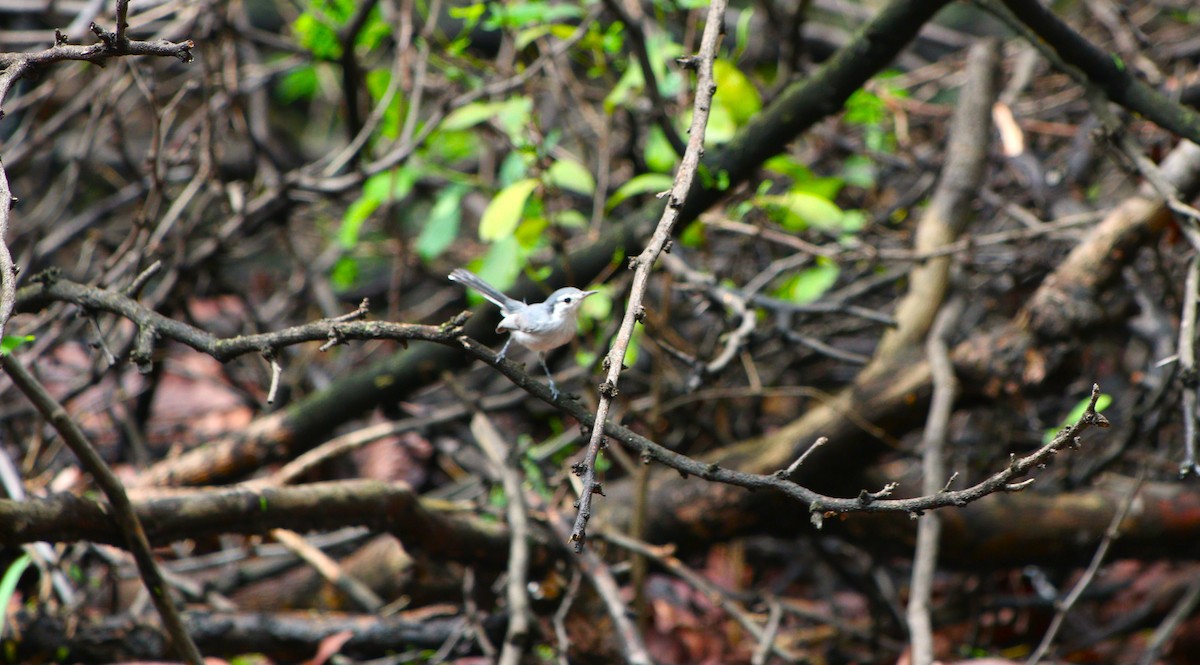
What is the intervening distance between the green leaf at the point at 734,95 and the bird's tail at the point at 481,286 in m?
1.44

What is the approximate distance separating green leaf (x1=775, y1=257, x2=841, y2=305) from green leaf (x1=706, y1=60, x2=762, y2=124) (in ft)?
2.08

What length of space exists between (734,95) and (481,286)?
170cm

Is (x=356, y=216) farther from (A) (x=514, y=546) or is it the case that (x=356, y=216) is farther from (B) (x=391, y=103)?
(A) (x=514, y=546)

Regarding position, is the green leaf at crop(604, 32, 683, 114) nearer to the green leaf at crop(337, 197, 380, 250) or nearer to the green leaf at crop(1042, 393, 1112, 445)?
the green leaf at crop(337, 197, 380, 250)

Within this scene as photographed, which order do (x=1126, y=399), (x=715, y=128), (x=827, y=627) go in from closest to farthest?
(x=715, y=128), (x=827, y=627), (x=1126, y=399)

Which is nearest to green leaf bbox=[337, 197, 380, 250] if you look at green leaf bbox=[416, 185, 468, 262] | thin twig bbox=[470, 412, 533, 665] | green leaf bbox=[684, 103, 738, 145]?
green leaf bbox=[416, 185, 468, 262]

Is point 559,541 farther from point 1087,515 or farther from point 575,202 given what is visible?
point 575,202

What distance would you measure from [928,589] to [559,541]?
116cm

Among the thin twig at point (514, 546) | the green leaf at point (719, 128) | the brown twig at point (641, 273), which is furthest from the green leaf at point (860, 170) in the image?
the brown twig at point (641, 273)

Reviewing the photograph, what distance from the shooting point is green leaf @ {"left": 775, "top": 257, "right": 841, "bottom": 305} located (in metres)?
3.47

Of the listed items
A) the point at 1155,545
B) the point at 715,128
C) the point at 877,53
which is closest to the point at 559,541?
the point at 715,128

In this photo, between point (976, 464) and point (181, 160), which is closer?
point (976, 464)

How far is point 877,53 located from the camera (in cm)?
273

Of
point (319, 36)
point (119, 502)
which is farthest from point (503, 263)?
point (319, 36)
